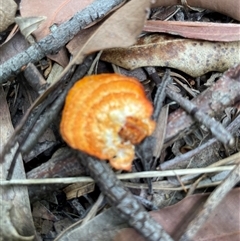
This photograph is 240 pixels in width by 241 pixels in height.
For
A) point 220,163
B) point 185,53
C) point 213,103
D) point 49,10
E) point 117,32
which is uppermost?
point 49,10

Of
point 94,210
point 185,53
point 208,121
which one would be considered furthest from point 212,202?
point 185,53

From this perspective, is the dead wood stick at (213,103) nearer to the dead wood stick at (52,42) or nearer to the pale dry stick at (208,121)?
the pale dry stick at (208,121)

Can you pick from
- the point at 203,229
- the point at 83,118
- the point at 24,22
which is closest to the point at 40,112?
the point at 83,118

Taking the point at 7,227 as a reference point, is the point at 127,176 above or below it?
below

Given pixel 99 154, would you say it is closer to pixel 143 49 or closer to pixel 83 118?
pixel 83 118

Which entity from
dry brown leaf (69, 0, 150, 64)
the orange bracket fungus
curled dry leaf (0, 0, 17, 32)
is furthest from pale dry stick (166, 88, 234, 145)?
curled dry leaf (0, 0, 17, 32)

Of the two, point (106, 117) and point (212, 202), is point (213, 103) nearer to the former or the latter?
point (212, 202)
